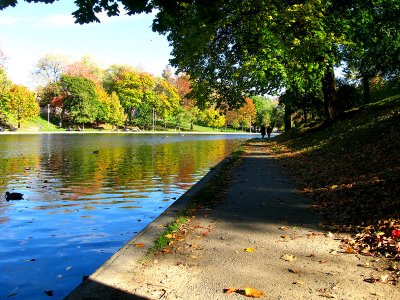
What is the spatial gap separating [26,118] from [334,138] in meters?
75.2

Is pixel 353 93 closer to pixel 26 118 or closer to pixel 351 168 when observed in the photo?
pixel 351 168

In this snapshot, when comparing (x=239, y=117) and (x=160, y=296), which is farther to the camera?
(x=239, y=117)

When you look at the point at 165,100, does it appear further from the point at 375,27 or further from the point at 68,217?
the point at 68,217

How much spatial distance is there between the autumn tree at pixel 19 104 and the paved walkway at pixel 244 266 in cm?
7831

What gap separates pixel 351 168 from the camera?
11.9 metres

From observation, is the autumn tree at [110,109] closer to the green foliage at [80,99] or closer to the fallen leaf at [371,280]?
the green foliage at [80,99]

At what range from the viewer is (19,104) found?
7806 centimetres

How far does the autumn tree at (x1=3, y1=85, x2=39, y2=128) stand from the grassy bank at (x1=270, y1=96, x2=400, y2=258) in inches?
2859

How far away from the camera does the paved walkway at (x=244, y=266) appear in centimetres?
420

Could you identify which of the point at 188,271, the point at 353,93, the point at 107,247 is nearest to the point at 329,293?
the point at 188,271

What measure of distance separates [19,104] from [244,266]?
8243 cm

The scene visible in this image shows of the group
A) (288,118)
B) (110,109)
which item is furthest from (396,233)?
(110,109)

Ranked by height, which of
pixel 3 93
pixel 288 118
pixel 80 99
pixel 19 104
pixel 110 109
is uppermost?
pixel 80 99

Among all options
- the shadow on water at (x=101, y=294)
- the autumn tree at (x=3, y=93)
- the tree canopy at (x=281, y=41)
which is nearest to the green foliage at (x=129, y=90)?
the autumn tree at (x=3, y=93)
